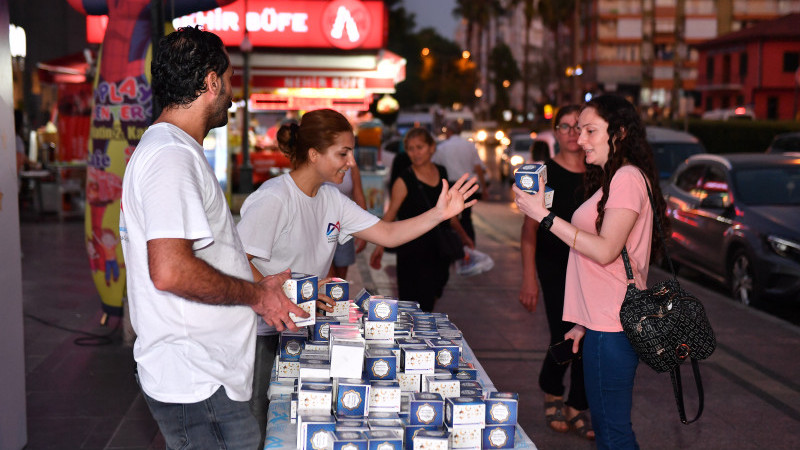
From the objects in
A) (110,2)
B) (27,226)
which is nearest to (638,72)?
(27,226)

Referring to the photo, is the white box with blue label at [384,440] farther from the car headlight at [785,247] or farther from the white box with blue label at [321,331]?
the car headlight at [785,247]

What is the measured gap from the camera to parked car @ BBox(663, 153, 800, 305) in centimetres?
997

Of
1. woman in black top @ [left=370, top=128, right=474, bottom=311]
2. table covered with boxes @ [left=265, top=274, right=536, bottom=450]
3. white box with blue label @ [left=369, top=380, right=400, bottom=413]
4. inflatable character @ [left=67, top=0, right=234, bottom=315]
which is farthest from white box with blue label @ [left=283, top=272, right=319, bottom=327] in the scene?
inflatable character @ [left=67, top=0, right=234, bottom=315]

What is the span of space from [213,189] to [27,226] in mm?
15624

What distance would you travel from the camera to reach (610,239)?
12.8 feet

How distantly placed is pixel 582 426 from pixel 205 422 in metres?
3.53

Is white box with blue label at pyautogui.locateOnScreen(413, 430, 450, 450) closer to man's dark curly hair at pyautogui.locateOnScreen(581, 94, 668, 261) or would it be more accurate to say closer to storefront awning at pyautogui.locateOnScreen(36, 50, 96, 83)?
man's dark curly hair at pyautogui.locateOnScreen(581, 94, 668, 261)

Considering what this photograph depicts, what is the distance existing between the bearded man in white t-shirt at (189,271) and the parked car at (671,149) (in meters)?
13.8

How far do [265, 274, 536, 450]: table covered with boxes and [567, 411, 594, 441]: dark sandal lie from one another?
7.47 feet

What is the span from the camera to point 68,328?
28.5 ft

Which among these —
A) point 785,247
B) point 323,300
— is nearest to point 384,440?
point 323,300

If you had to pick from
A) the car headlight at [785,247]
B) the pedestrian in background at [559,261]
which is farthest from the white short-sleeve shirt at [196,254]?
the car headlight at [785,247]

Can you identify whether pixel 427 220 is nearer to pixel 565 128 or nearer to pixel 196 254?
pixel 196 254

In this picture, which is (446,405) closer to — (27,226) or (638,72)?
(27,226)
